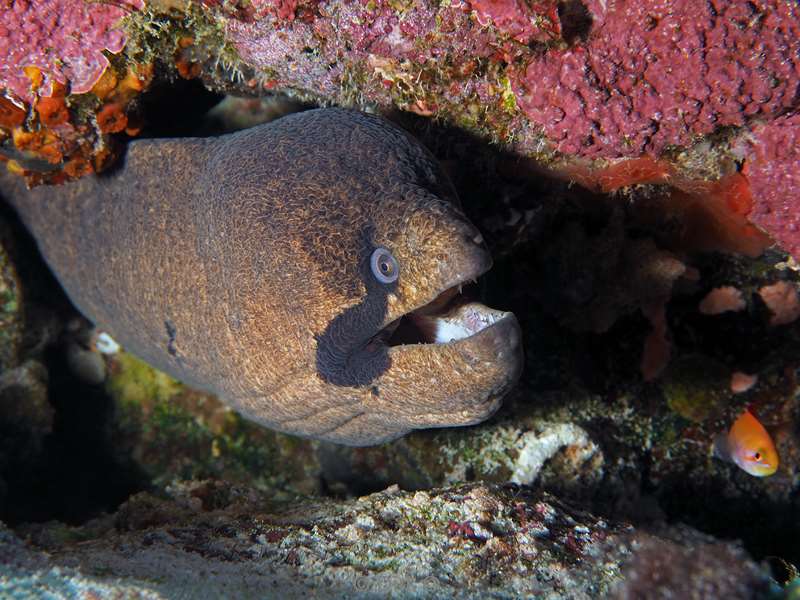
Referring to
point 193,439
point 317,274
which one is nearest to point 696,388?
point 317,274

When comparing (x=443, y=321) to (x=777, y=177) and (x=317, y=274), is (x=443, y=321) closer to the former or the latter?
(x=317, y=274)

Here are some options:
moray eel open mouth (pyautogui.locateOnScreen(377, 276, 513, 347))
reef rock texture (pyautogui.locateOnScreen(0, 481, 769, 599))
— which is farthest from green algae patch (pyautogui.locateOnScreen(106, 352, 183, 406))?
moray eel open mouth (pyautogui.locateOnScreen(377, 276, 513, 347))

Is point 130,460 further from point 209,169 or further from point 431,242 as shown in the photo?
point 431,242

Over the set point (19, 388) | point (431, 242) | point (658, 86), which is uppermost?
point (658, 86)

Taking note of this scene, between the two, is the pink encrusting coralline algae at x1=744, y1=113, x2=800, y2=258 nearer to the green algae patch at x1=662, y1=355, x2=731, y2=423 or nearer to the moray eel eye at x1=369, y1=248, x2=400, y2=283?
the green algae patch at x1=662, y1=355, x2=731, y2=423

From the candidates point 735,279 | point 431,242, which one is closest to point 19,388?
point 431,242

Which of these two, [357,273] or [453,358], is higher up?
[357,273]

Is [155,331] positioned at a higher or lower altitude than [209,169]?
lower
